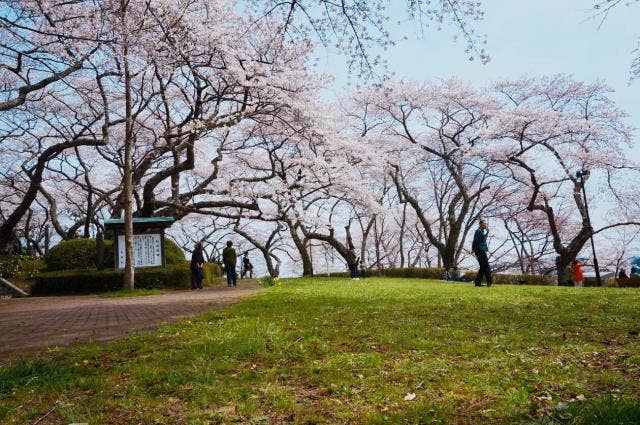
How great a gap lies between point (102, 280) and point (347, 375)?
1729cm

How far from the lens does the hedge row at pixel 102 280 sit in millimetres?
18922

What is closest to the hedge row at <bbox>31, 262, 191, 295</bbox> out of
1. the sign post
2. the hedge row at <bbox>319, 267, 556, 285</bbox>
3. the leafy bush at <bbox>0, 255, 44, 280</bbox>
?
the sign post

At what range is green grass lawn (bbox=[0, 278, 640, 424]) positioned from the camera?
3.45 m

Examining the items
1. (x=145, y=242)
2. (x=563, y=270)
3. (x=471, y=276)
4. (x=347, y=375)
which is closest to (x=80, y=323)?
(x=347, y=375)

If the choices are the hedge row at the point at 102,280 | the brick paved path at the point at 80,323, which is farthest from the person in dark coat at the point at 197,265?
the brick paved path at the point at 80,323

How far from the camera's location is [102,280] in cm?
1891

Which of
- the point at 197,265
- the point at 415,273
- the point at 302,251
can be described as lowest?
the point at 415,273

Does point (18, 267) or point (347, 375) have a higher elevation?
point (18, 267)

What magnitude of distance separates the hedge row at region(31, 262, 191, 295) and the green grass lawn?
1271 centimetres

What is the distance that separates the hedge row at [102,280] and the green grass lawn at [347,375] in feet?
41.7

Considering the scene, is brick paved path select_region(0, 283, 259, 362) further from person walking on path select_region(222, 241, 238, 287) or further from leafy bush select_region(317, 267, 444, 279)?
leafy bush select_region(317, 267, 444, 279)

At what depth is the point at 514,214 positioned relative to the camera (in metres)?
34.7

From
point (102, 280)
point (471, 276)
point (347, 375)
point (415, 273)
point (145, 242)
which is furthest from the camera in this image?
point (415, 273)

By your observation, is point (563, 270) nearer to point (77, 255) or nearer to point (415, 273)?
point (415, 273)
